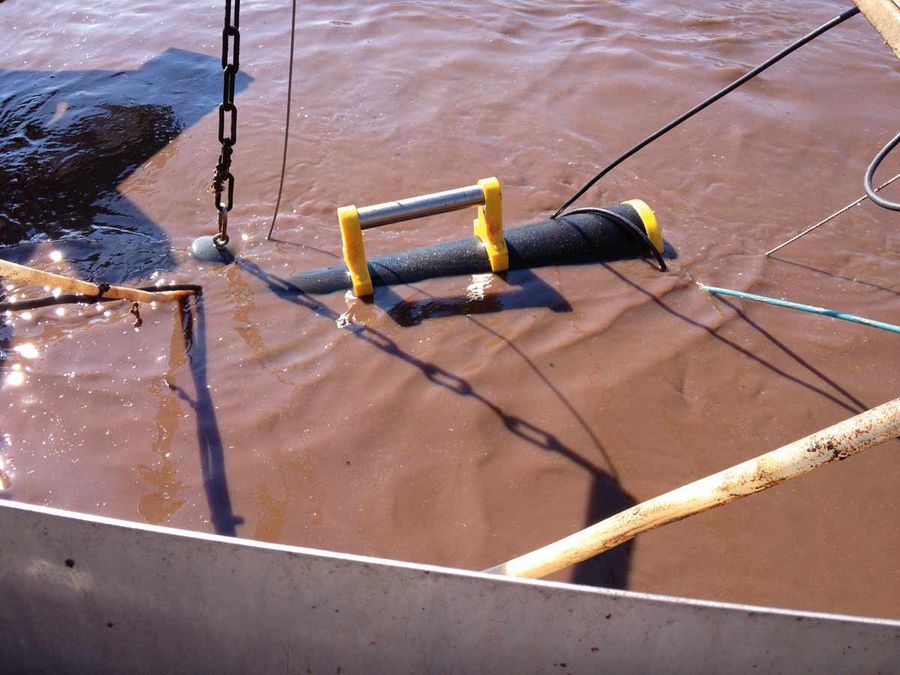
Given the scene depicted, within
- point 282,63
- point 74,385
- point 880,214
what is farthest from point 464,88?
point 74,385

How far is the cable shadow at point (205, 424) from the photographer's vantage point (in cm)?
267

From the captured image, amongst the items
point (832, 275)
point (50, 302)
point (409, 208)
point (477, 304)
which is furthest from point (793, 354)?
point (50, 302)

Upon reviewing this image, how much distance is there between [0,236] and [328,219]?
1.91m

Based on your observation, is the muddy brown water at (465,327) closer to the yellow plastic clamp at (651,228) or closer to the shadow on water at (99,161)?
the shadow on water at (99,161)

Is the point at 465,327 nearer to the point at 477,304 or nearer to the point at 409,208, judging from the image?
the point at 477,304

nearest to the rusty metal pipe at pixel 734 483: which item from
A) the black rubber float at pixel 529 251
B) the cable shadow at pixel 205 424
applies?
the cable shadow at pixel 205 424

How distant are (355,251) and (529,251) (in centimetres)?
91

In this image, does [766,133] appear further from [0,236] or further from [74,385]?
[0,236]

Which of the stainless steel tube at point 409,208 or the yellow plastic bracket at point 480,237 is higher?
the stainless steel tube at point 409,208

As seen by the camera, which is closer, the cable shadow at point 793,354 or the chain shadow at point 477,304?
the cable shadow at point 793,354

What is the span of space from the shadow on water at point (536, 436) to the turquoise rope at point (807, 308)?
117 cm

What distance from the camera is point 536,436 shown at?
291 cm

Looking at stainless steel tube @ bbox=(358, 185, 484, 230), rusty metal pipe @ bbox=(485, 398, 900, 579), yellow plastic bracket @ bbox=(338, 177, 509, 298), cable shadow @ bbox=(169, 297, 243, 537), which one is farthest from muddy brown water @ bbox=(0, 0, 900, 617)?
rusty metal pipe @ bbox=(485, 398, 900, 579)

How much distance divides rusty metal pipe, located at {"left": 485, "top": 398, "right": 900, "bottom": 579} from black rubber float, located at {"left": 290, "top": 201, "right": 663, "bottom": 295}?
6.46 feet
